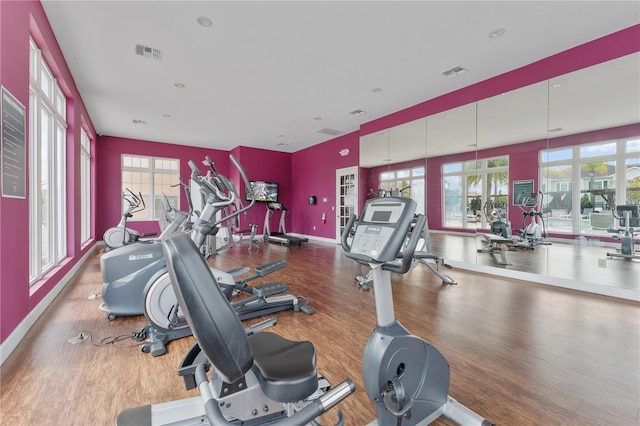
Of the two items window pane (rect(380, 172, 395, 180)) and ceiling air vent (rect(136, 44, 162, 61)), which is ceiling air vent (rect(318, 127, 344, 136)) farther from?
ceiling air vent (rect(136, 44, 162, 61))

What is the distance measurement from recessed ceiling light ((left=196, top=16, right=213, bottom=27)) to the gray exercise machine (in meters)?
3.19

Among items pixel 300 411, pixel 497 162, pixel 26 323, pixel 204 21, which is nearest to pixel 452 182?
pixel 497 162

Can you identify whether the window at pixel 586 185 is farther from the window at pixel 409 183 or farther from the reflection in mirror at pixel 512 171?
the window at pixel 409 183

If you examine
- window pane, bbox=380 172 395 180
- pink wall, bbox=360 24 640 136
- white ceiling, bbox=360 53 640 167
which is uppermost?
pink wall, bbox=360 24 640 136

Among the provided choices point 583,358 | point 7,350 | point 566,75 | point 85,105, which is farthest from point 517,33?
point 85,105

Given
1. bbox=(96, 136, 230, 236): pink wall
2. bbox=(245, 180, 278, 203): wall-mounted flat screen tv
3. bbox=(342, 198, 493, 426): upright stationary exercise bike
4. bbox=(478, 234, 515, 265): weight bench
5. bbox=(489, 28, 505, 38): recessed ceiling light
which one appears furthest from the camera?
bbox=(245, 180, 278, 203): wall-mounted flat screen tv

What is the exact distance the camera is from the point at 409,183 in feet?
20.0

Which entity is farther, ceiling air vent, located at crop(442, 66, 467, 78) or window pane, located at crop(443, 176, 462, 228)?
window pane, located at crop(443, 176, 462, 228)

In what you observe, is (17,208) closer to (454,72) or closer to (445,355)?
(445,355)

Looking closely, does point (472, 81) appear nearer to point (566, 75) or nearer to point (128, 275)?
point (566, 75)

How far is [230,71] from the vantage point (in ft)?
14.1

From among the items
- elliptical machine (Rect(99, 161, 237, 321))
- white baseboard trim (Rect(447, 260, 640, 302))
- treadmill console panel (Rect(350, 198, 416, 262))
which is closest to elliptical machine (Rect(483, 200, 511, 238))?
white baseboard trim (Rect(447, 260, 640, 302))

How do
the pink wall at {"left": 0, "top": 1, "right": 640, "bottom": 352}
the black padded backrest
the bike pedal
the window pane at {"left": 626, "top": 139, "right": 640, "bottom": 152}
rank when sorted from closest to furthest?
the black padded backrest, the pink wall at {"left": 0, "top": 1, "right": 640, "bottom": 352}, the bike pedal, the window pane at {"left": 626, "top": 139, "right": 640, "bottom": 152}

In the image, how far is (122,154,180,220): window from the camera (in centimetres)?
832
